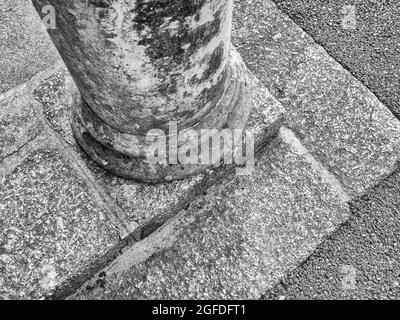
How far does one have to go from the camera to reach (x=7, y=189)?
2.16m

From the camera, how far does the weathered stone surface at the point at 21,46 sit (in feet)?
8.47

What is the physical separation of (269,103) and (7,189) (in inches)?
54.9

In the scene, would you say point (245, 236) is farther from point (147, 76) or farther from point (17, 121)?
point (17, 121)

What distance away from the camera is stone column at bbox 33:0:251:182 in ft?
4.45

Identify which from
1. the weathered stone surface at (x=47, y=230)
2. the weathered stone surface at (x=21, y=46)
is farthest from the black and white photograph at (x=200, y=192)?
the weathered stone surface at (x=21, y=46)

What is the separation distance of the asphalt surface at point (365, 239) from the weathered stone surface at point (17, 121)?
1467mm

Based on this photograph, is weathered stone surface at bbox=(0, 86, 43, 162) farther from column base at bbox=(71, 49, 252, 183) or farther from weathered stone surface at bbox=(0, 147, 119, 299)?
column base at bbox=(71, 49, 252, 183)

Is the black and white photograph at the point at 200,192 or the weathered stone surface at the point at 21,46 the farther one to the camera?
the weathered stone surface at the point at 21,46

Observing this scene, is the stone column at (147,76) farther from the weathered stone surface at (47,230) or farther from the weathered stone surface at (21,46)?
the weathered stone surface at (21,46)

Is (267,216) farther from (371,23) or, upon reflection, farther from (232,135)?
(371,23)

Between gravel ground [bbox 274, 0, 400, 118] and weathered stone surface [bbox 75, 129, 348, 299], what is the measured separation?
2.33 ft

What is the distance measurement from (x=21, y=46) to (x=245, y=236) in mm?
1769

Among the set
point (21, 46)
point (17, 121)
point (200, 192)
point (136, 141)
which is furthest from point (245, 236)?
point (21, 46)

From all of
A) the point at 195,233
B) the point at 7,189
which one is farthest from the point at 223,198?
the point at 7,189
